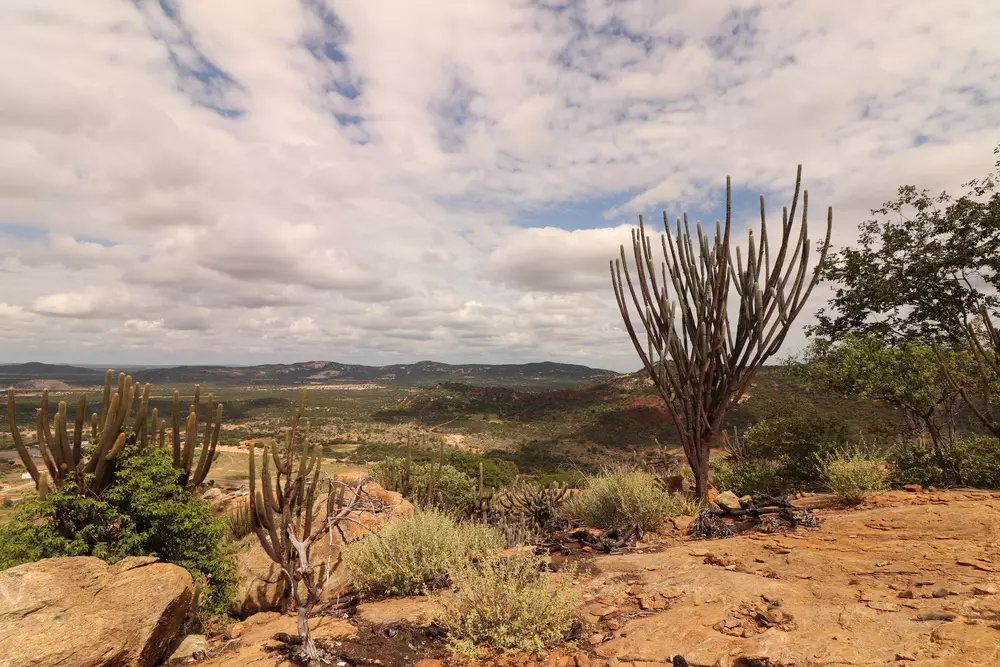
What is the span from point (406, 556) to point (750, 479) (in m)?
9.13

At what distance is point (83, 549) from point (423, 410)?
232 ft

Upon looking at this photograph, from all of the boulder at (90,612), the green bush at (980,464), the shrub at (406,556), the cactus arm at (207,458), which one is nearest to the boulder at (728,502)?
the shrub at (406,556)

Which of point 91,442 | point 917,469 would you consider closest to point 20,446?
point 91,442

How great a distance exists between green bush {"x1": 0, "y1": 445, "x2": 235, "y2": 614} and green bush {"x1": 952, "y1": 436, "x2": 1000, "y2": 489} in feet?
42.1

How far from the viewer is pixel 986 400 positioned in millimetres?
8094

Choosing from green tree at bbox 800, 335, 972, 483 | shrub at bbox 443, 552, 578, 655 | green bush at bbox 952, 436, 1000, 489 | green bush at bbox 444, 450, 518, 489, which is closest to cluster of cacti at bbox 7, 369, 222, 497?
shrub at bbox 443, 552, 578, 655

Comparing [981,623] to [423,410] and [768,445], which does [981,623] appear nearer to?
[768,445]

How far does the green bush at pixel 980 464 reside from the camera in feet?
28.8

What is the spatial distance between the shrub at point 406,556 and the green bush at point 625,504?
274 centimetres

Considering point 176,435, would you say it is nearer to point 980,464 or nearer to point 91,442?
point 91,442

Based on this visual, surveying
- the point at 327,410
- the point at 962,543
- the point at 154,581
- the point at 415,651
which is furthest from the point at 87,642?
the point at 327,410

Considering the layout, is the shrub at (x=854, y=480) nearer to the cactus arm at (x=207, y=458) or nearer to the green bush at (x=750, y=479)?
the green bush at (x=750, y=479)

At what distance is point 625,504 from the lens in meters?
8.11

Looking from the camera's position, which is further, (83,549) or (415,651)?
(83,549)
